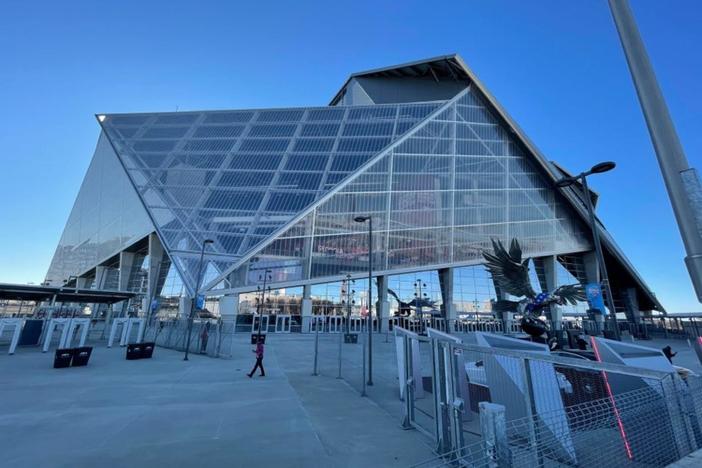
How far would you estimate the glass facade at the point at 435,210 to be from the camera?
42.5 metres

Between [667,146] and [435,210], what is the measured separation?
46416mm

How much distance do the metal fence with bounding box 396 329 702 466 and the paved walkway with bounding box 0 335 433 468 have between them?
48.9 inches

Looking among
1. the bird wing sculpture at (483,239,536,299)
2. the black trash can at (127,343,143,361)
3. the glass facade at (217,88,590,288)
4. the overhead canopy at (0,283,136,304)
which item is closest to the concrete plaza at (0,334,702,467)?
the black trash can at (127,343,143,361)

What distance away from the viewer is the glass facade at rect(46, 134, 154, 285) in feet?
165

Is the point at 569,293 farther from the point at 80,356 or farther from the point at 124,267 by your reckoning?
the point at 124,267

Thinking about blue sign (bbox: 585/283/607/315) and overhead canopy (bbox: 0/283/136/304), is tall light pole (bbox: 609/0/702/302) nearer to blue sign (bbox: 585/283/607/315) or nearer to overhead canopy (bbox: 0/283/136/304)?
blue sign (bbox: 585/283/607/315)

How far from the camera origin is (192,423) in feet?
25.6

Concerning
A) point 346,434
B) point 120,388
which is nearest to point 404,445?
point 346,434

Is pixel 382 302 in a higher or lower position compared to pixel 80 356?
higher

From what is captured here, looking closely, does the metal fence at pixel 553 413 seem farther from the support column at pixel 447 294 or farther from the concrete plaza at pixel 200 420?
A: the support column at pixel 447 294

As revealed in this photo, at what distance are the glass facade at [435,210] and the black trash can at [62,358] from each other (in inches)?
861

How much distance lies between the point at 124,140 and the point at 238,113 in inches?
737

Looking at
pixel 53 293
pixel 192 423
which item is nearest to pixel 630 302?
pixel 192 423

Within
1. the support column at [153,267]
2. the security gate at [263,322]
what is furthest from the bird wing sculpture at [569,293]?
the support column at [153,267]
